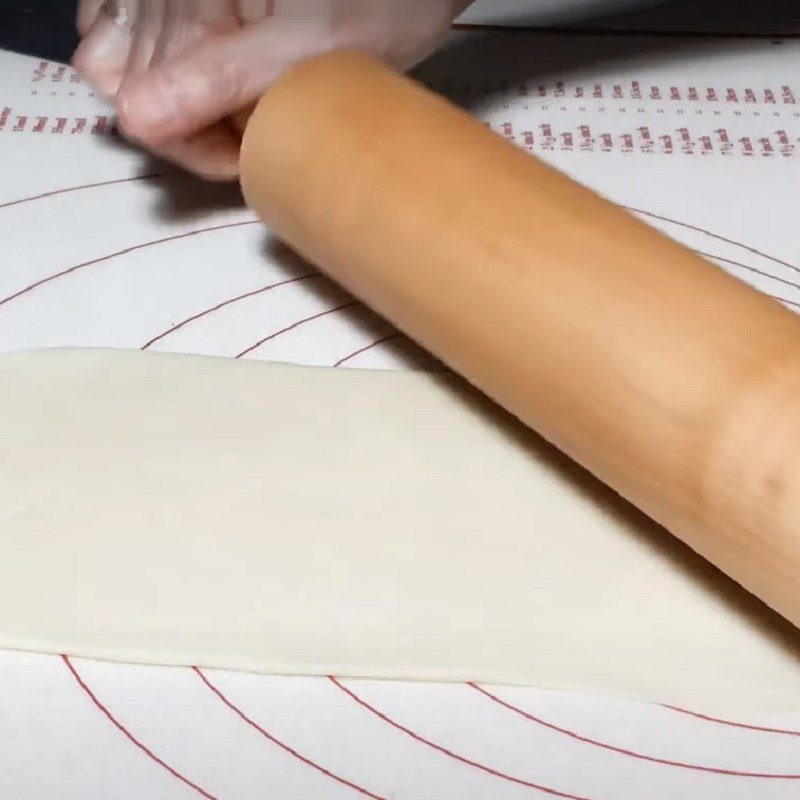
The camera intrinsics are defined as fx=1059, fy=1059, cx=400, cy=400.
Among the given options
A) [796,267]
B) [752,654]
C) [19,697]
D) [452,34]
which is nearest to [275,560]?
[19,697]

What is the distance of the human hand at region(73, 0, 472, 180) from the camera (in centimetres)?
97

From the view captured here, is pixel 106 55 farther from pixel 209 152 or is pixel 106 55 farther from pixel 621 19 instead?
pixel 621 19

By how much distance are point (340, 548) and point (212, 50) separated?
1.64 ft

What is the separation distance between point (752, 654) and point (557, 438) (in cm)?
20

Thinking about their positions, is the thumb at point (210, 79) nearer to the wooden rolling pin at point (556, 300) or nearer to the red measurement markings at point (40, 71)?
the wooden rolling pin at point (556, 300)

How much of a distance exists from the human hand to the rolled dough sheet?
258 millimetres

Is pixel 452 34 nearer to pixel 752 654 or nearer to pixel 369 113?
pixel 369 113

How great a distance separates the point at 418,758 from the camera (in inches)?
26.5

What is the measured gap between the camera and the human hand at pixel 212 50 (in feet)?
3.19

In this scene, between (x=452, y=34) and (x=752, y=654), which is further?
(x=452, y=34)

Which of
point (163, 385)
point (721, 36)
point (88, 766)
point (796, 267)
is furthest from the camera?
point (721, 36)

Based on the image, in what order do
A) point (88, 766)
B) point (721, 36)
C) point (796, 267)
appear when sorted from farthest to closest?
point (721, 36) < point (796, 267) < point (88, 766)

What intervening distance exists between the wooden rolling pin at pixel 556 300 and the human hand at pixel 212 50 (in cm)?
7

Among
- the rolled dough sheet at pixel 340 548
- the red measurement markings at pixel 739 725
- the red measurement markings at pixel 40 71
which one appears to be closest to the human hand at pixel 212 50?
the red measurement markings at pixel 40 71
